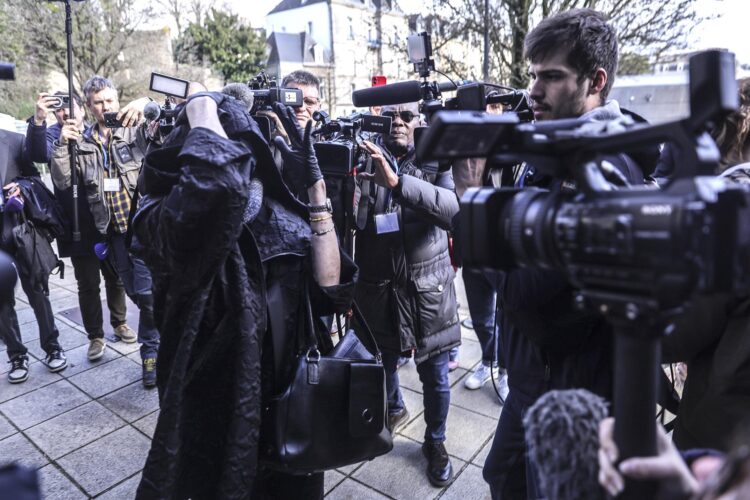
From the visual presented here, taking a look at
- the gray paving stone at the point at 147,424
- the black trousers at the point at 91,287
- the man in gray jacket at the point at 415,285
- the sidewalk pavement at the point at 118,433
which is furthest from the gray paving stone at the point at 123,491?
the black trousers at the point at 91,287

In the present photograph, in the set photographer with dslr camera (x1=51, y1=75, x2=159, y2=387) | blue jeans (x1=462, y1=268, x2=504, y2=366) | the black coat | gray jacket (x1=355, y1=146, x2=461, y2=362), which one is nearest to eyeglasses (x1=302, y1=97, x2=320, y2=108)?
gray jacket (x1=355, y1=146, x2=461, y2=362)

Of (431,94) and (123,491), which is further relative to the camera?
(123,491)

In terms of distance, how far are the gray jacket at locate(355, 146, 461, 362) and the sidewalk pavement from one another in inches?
24.3

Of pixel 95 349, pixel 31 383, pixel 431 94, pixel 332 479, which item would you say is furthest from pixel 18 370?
pixel 431 94

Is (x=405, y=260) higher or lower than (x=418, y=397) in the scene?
higher

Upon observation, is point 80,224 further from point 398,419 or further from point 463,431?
point 463,431

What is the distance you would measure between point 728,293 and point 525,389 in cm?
105

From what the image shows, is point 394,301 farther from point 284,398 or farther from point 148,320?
point 148,320

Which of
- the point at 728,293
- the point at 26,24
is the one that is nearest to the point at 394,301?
the point at 728,293

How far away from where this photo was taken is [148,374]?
11.5 ft

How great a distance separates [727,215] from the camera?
0.61 m

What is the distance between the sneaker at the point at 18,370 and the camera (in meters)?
3.55

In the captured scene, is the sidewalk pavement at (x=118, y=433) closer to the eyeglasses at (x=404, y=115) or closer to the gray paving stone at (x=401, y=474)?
the gray paving stone at (x=401, y=474)

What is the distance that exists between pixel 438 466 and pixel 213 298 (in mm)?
1609
